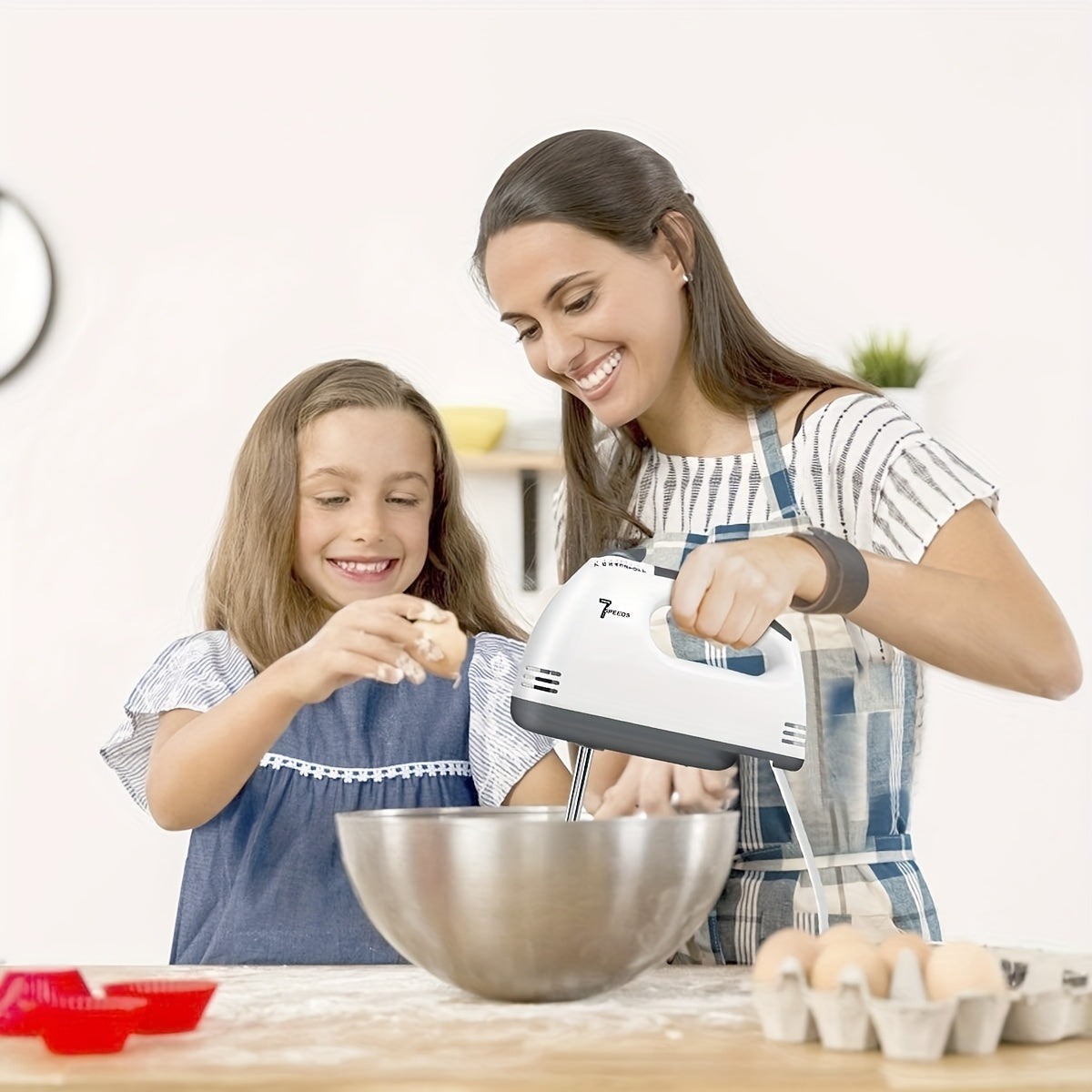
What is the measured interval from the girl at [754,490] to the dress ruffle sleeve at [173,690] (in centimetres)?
39

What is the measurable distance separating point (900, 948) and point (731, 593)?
253mm

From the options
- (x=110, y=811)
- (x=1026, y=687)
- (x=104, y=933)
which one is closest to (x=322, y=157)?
→ (x=110, y=811)

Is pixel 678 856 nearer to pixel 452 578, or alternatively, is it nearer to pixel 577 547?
pixel 577 547

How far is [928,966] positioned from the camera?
75 cm

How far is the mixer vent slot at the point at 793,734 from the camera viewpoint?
3.23 ft

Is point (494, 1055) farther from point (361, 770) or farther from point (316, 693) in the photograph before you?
point (361, 770)

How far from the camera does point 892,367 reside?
134 inches

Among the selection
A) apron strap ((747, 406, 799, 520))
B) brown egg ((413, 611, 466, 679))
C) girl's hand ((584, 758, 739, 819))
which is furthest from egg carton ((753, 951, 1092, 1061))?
apron strap ((747, 406, 799, 520))

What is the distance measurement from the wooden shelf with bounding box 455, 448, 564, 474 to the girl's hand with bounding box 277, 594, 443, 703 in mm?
2088

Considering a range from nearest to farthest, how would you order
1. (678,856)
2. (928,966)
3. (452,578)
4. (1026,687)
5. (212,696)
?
(928,966) < (678,856) < (1026,687) < (212,696) < (452,578)

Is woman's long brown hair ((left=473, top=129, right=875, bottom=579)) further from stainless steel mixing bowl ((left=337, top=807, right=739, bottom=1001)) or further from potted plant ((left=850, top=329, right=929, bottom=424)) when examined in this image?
potted plant ((left=850, top=329, right=929, bottom=424))

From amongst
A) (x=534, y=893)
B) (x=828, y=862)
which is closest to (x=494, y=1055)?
(x=534, y=893)

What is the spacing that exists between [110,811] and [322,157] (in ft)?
5.53

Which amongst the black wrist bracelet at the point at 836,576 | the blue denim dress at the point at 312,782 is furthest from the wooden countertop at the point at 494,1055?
the blue denim dress at the point at 312,782
